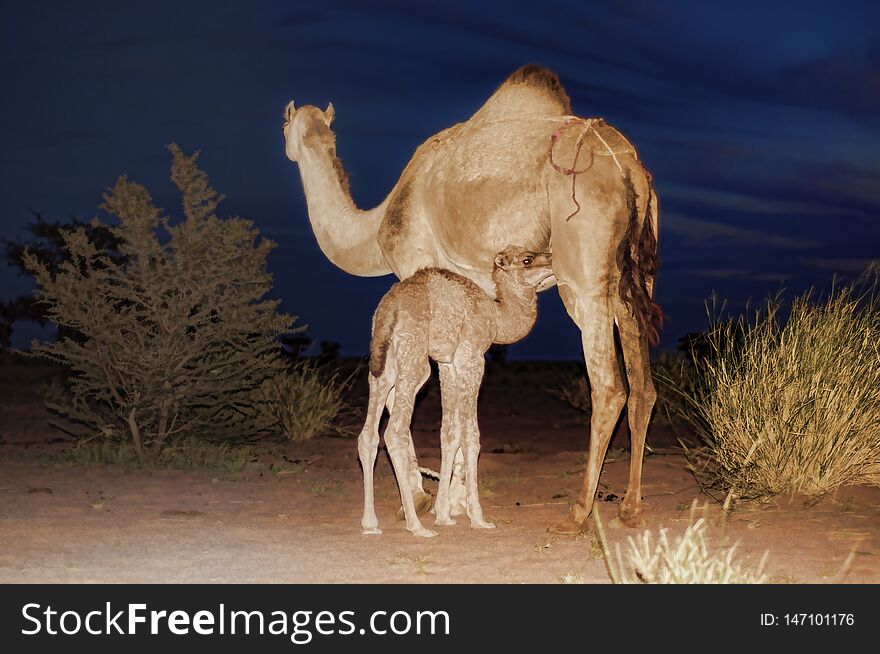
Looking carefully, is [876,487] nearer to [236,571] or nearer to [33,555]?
[236,571]

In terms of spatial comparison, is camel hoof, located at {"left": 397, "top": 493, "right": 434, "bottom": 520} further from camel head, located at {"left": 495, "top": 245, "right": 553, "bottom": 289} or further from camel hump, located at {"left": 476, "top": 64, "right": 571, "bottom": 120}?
camel hump, located at {"left": 476, "top": 64, "right": 571, "bottom": 120}

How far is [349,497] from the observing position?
9.74 metres

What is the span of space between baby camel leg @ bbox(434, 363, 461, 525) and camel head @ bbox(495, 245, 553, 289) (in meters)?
0.80

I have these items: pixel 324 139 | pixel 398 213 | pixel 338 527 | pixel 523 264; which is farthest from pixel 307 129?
pixel 338 527

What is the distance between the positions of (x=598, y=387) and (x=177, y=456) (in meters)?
5.55

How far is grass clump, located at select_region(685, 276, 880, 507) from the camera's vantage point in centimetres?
902

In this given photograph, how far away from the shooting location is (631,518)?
27.2ft

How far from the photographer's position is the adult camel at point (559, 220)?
7.92 m

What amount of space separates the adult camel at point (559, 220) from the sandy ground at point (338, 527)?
764 millimetres

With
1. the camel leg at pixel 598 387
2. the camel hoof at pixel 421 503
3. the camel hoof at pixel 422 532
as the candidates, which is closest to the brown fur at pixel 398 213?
the camel leg at pixel 598 387

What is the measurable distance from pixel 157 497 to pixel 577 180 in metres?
4.46

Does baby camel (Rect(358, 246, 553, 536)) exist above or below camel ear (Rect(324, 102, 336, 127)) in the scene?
below

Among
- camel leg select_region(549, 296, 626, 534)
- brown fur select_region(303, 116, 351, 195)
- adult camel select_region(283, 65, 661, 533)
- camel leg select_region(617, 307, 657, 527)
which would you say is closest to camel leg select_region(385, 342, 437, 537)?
adult camel select_region(283, 65, 661, 533)

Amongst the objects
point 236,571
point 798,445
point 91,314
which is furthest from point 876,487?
point 91,314
